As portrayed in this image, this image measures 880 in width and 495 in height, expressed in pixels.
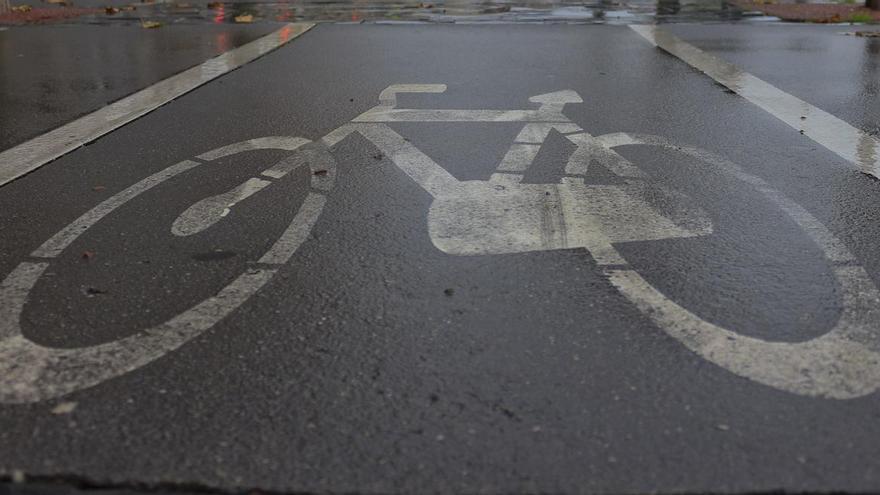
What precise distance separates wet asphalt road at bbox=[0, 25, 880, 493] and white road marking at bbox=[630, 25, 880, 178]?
196 millimetres

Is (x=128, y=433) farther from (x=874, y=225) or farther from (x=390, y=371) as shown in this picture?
(x=874, y=225)

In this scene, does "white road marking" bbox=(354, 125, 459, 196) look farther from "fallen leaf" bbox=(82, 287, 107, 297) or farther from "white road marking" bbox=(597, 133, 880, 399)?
"fallen leaf" bbox=(82, 287, 107, 297)

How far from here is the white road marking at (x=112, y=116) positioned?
242 inches

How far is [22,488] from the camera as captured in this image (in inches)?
105

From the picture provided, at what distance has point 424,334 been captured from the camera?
3584 mm

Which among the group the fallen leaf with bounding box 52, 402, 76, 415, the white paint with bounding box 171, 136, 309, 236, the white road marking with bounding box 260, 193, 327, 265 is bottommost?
the fallen leaf with bounding box 52, 402, 76, 415

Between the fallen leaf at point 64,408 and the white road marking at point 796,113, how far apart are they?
184 inches

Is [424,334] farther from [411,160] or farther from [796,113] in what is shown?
[796,113]

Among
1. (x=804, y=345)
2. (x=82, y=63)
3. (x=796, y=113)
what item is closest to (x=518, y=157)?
(x=796, y=113)

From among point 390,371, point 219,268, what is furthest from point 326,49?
point 390,371

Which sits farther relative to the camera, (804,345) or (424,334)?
(424,334)

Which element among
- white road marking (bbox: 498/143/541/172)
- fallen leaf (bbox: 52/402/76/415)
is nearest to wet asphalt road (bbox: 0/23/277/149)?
white road marking (bbox: 498/143/541/172)

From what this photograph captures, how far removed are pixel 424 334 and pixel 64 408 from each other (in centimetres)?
131

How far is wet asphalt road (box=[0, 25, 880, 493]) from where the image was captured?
2.76m
